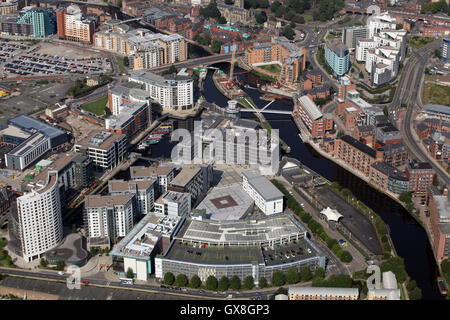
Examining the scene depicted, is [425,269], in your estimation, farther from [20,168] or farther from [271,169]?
[20,168]

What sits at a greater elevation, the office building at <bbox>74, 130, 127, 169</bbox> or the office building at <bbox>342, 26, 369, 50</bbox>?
the office building at <bbox>342, 26, 369, 50</bbox>

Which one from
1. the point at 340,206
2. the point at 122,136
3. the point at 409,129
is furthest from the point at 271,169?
the point at 409,129

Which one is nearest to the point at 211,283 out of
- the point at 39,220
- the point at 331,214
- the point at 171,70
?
the point at 331,214

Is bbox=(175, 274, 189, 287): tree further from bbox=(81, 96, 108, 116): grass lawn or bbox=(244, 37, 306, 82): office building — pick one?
bbox=(244, 37, 306, 82): office building

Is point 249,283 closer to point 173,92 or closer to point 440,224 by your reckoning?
point 440,224

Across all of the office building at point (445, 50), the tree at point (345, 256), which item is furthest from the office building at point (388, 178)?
the office building at point (445, 50)

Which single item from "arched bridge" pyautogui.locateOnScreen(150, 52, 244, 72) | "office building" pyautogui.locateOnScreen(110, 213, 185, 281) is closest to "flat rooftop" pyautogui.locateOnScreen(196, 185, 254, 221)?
"office building" pyautogui.locateOnScreen(110, 213, 185, 281)

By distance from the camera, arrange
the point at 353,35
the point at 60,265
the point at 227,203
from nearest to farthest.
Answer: the point at 60,265 → the point at 227,203 → the point at 353,35
